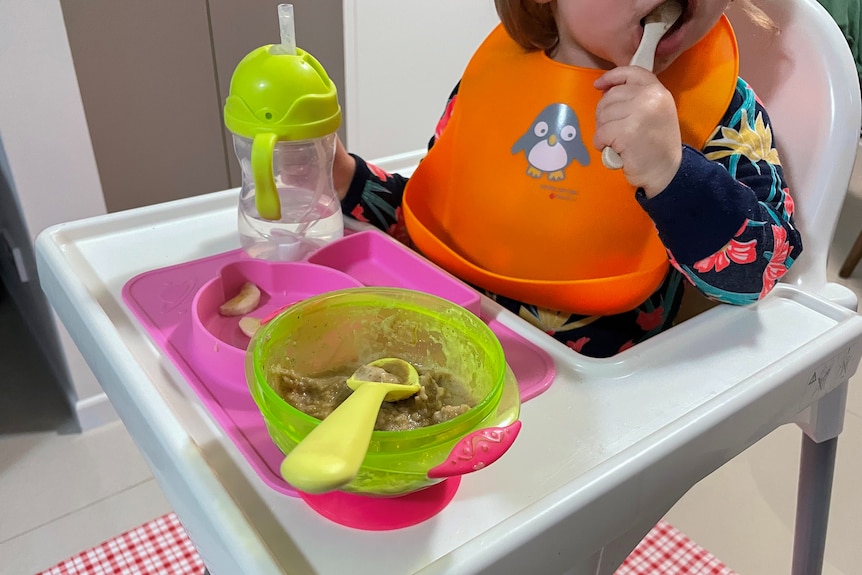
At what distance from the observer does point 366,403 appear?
36 cm

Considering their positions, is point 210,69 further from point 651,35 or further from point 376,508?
point 376,508

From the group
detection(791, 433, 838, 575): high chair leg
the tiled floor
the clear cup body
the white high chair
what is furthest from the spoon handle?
the tiled floor

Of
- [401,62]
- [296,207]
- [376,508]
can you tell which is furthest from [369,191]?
[401,62]

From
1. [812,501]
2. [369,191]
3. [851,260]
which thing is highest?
[369,191]

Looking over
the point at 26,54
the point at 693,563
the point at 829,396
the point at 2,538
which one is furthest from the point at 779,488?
the point at 26,54

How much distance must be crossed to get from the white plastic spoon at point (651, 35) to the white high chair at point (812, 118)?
0.23 m

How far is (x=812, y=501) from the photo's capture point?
0.83m

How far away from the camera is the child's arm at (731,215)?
1.83 ft

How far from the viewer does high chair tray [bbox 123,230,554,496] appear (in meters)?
0.47

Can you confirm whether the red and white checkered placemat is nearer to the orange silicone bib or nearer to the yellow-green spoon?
the orange silicone bib

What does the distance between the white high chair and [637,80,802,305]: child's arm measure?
91 mm

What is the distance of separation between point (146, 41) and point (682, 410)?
3.72ft

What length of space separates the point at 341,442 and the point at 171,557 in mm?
928

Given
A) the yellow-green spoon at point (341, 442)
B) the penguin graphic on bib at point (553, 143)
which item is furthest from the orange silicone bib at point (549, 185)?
the yellow-green spoon at point (341, 442)
